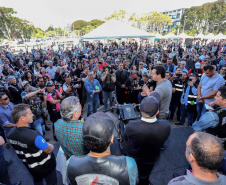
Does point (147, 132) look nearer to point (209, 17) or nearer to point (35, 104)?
point (35, 104)

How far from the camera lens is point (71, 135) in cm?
184

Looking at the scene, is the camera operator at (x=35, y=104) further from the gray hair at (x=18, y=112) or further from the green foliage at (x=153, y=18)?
the green foliage at (x=153, y=18)

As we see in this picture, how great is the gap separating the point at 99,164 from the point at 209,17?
75.7m

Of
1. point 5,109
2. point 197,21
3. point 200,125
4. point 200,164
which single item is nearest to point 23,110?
point 5,109

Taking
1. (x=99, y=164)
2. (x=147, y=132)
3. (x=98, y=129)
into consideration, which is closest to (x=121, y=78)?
(x=147, y=132)

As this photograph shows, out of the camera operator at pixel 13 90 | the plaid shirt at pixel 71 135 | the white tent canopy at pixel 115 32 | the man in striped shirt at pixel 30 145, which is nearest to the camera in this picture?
the plaid shirt at pixel 71 135

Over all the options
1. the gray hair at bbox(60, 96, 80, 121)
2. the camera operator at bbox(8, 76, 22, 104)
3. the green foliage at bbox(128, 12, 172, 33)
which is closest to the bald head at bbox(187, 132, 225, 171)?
the gray hair at bbox(60, 96, 80, 121)

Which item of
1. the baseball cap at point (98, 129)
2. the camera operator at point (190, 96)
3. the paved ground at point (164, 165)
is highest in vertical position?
the baseball cap at point (98, 129)

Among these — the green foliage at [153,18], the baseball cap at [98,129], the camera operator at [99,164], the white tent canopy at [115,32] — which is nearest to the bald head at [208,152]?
the camera operator at [99,164]

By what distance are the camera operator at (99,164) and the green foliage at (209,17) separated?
7309cm

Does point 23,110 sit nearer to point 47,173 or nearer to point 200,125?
point 47,173

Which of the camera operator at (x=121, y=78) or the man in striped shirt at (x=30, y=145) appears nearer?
the man in striped shirt at (x=30, y=145)

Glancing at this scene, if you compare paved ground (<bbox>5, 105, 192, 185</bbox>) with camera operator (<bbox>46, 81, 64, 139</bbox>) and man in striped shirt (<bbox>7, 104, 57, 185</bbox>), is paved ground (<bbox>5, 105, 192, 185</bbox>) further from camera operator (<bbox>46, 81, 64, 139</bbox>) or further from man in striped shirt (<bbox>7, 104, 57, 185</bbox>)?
man in striped shirt (<bbox>7, 104, 57, 185</bbox>)

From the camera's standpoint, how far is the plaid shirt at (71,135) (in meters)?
1.84
